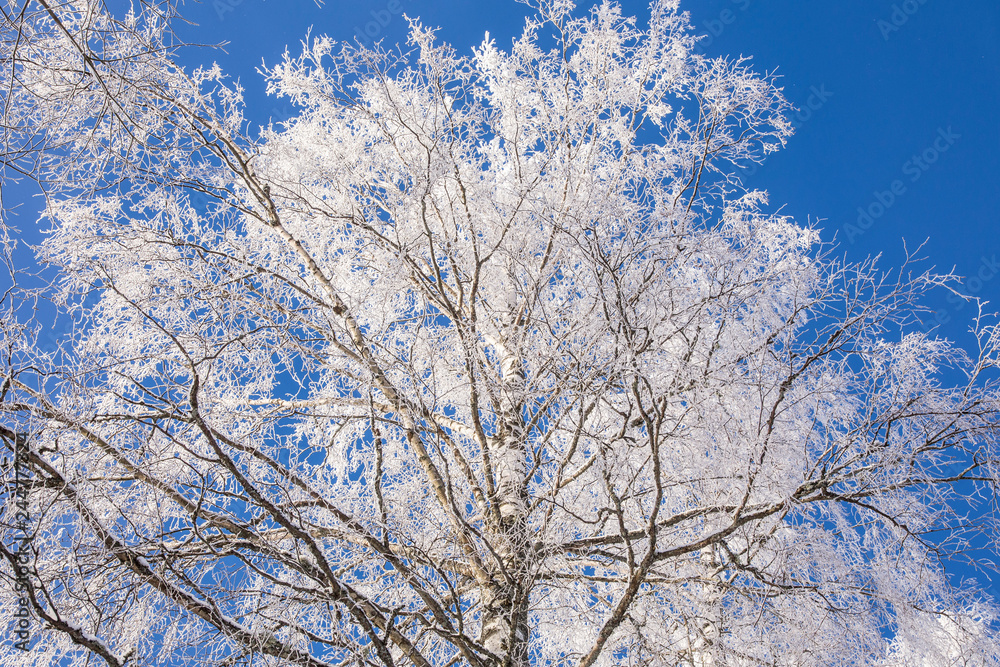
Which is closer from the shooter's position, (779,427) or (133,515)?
(133,515)

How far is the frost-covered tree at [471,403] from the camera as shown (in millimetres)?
2910

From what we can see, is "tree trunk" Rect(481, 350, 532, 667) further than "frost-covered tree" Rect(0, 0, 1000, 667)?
Yes

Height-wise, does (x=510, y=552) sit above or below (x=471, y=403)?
below

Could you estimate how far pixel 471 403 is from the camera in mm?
4215

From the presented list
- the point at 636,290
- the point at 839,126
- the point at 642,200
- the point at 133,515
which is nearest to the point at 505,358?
the point at 642,200

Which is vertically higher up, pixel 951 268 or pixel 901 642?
pixel 951 268

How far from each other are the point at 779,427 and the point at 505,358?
202cm

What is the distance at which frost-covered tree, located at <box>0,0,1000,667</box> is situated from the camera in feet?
9.55

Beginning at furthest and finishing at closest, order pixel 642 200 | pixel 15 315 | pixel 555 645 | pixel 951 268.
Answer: pixel 555 645
pixel 642 200
pixel 951 268
pixel 15 315

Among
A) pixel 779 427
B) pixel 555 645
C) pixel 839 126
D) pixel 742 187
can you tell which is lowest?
pixel 555 645

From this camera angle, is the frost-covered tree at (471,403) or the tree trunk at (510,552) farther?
the tree trunk at (510,552)

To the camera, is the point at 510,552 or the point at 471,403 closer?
the point at 510,552

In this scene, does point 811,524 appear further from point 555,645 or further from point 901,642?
point 555,645

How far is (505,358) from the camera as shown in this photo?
16.4 ft
